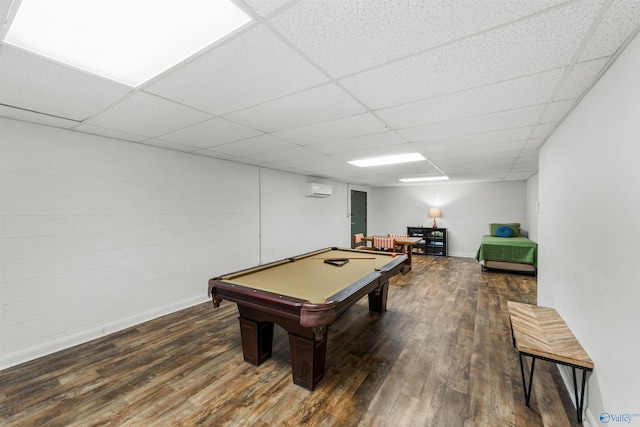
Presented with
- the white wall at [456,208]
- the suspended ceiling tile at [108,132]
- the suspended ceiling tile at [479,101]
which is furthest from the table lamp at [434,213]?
the suspended ceiling tile at [108,132]

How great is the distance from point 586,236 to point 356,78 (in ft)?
5.99

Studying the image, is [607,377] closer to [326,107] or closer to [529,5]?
[529,5]

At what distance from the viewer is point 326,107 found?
1998 millimetres

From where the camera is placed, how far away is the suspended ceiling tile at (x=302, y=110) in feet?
5.87

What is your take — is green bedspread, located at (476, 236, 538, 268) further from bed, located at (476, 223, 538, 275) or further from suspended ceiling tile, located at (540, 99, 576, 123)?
suspended ceiling tile, located at (540, 99, 576, 123)

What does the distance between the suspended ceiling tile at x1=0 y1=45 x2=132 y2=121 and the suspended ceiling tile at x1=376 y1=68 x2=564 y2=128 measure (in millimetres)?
1989

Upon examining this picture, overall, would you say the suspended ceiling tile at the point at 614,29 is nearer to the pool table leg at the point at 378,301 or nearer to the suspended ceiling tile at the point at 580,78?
the suspended ceiling tile at the point at 580,78

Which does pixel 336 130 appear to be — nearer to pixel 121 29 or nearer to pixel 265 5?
pixel 265 5

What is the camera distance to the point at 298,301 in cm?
189

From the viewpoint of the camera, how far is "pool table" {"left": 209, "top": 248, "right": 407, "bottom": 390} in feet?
6.09

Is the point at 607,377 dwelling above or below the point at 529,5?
below

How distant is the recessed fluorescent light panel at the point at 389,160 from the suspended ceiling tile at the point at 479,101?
4.90 feet

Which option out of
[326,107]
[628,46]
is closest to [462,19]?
[628,46]

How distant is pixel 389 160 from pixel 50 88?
3.76 m
